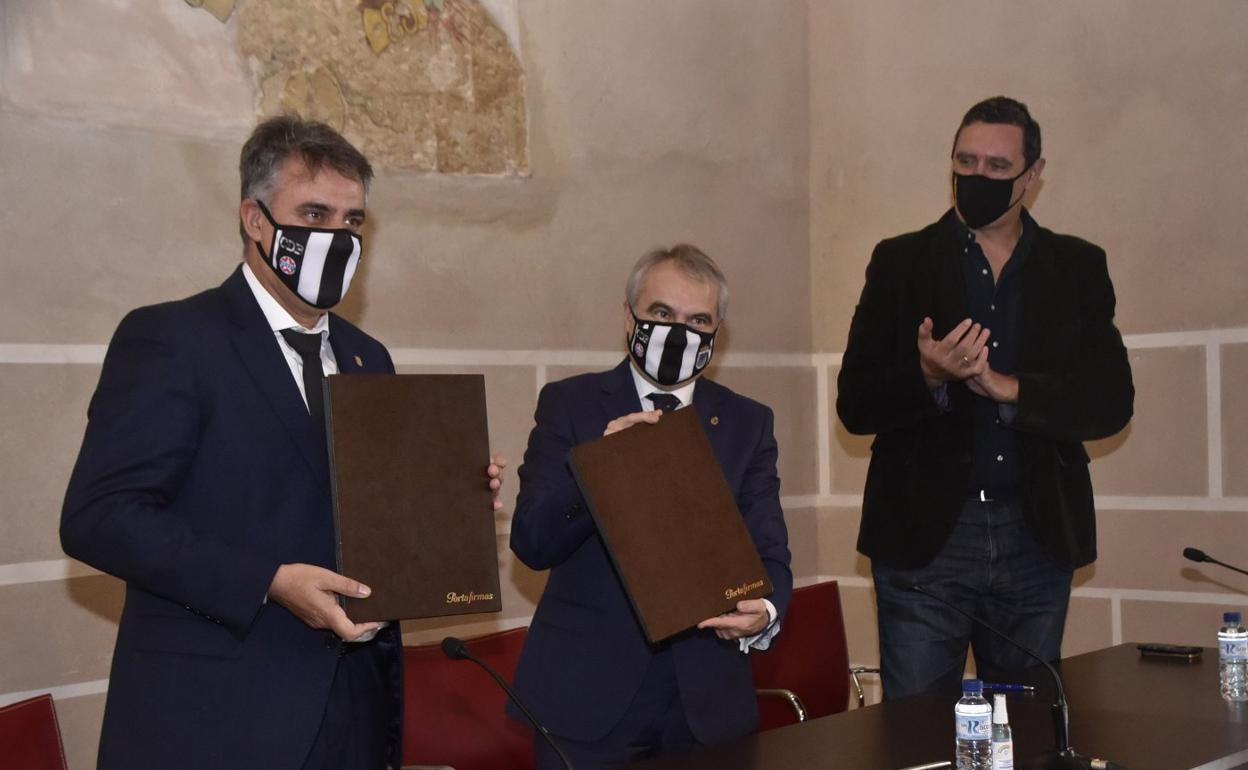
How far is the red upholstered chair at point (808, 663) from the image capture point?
4035 millimetres

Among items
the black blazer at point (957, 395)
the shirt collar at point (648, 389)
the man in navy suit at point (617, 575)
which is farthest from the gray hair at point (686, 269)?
the black blazer at point (957, 395)

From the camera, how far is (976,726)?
2203 millimetres

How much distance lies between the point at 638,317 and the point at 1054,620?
1.45 meters

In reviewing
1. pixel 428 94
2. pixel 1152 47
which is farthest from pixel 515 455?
pixel 1152 47

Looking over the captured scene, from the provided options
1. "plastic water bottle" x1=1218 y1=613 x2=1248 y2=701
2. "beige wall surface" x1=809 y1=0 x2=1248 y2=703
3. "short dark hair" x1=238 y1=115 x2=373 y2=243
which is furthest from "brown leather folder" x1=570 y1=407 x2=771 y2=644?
"beige wall surface" x1=809 y1=0 x2=1248 y2=703

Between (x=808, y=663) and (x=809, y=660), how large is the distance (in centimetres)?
1

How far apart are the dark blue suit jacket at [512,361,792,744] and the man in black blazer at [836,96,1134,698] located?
0.65m

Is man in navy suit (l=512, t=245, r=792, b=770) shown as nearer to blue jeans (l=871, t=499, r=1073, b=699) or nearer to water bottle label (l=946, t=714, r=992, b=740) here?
water bottle label (l=946, t=714, r=992, b=740)

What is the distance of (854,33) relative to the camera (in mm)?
5383

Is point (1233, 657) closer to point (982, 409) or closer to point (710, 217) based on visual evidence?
point (982, 409)

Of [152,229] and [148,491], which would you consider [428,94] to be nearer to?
[152,229]

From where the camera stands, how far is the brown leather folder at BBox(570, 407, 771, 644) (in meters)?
2.43

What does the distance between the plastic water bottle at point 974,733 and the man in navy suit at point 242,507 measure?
0.93 metres

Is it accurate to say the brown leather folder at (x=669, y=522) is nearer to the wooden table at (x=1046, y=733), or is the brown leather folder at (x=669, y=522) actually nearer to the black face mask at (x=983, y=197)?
the wooden table at (x=1046, y=733)
